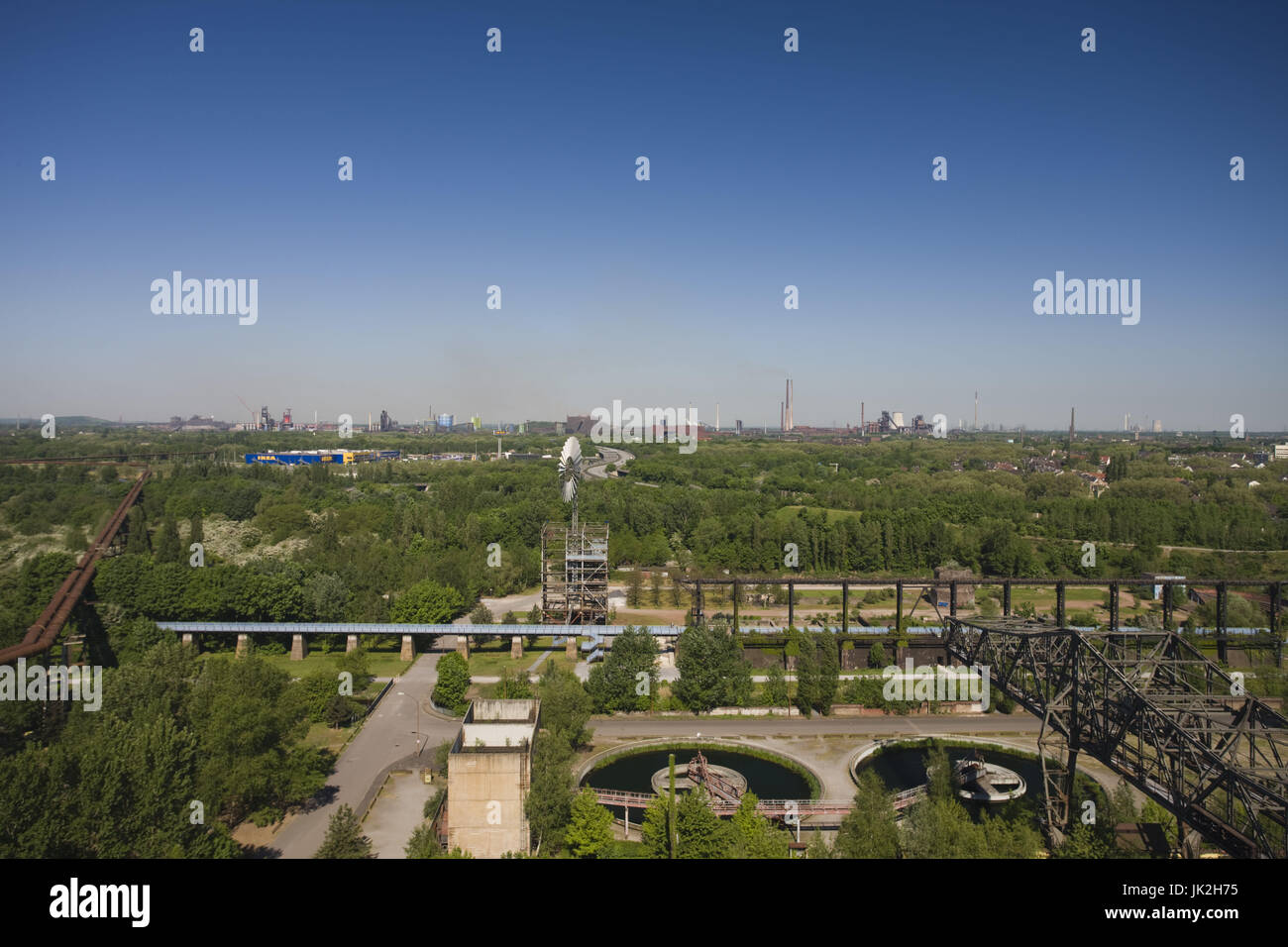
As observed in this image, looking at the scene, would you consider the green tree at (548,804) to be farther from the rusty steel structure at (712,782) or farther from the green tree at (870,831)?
the green tree at (870,831)

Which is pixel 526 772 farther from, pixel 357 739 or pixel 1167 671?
pixel 1167 671

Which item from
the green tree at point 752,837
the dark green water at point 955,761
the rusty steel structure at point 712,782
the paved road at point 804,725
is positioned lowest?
the dark green water at point 955,761

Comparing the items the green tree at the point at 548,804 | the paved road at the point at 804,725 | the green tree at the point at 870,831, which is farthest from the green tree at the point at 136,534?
the green tree at the point at 870,831

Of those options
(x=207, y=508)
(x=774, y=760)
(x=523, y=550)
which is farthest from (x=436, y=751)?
(x=207, y=508)

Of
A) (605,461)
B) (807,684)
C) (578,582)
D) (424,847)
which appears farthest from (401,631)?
(605,461)

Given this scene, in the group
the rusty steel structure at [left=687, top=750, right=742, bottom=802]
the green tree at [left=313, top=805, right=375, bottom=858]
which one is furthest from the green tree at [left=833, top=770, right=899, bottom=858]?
the green tree at [left=313, top=805, right=375, bottom=858]

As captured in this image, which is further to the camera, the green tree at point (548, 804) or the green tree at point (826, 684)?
the green tree at point (826, 684)

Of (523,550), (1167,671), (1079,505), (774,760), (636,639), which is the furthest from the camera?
(1079,505)
